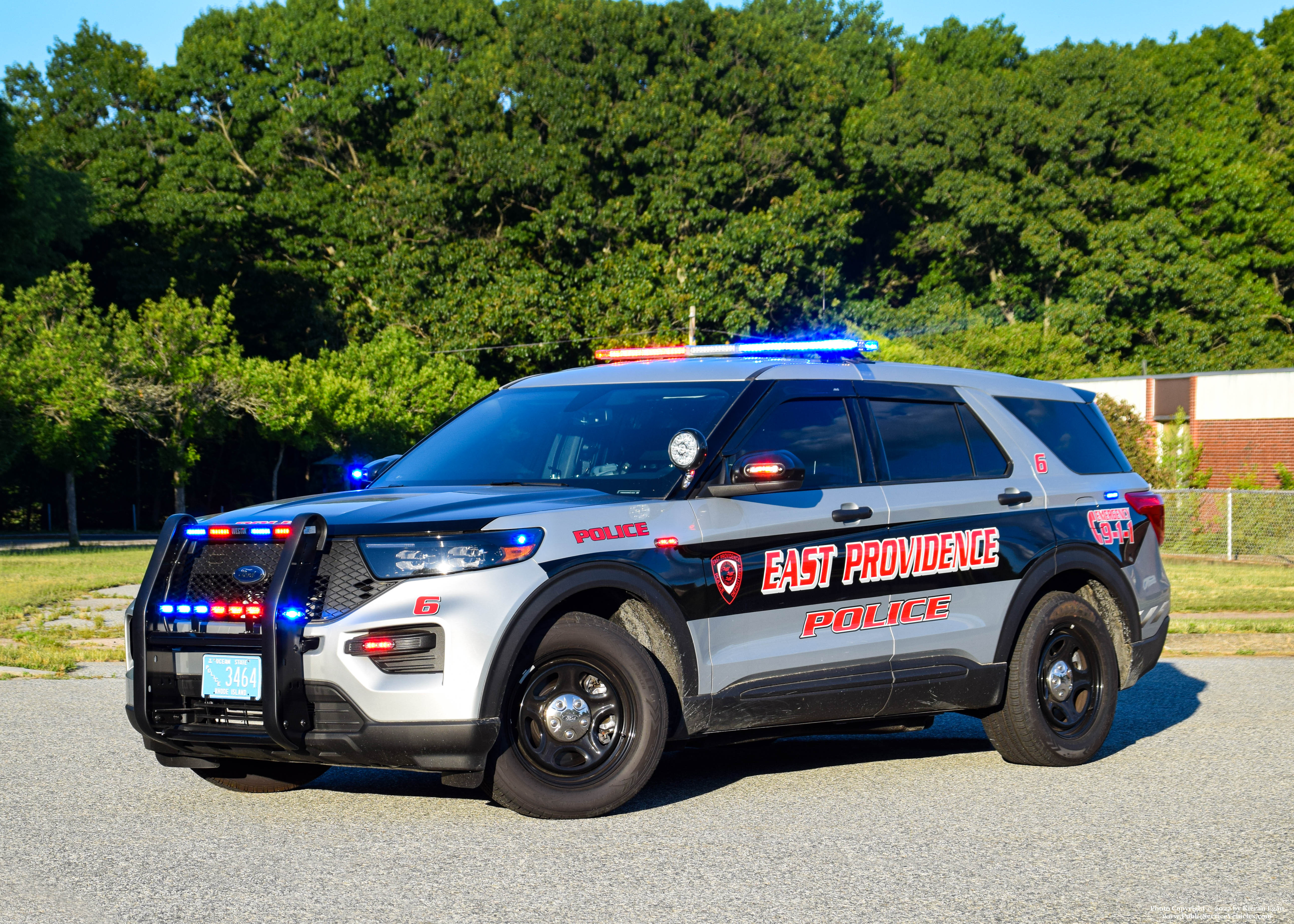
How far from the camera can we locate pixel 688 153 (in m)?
49.7

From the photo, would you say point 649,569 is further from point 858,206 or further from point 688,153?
point 858,206

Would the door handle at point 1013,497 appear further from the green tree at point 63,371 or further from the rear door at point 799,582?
the green tree at point 63,371

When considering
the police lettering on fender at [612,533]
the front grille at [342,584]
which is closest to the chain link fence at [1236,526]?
the police lettering on fender at [612,533]

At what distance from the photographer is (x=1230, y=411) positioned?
116ft

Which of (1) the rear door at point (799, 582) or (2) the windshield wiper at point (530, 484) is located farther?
(2) the windshield wiper at point (530, 484)

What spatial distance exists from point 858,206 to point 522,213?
17216 mm

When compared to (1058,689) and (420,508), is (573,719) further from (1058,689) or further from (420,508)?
(1058,689)

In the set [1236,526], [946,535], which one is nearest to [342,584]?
[946,535]

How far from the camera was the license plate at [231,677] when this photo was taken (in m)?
5.54

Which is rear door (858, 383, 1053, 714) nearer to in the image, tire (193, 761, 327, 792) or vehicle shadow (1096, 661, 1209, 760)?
vehicle shadow (1096, 661, 1209, 760)

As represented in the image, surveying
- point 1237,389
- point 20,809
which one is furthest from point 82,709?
point 1237,389

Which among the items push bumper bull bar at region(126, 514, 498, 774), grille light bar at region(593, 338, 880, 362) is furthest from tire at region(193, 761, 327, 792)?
grille light bar at region(593, 338, 880, 362)

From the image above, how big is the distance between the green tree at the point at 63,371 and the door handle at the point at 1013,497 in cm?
2921

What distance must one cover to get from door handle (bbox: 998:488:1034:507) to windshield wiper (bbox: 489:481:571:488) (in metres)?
2.36
